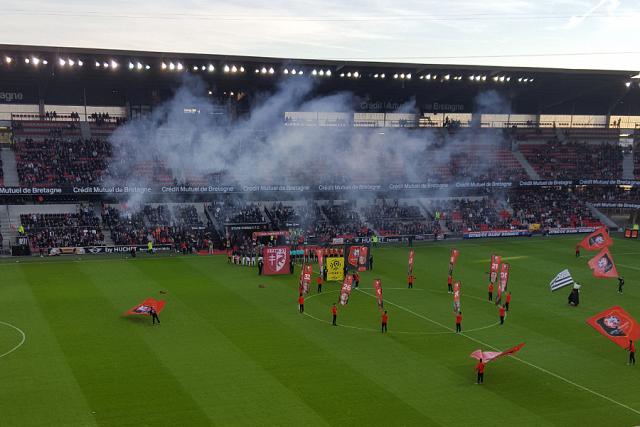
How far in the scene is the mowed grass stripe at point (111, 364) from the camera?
1903 cm

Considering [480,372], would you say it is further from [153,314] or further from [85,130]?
[85,130]

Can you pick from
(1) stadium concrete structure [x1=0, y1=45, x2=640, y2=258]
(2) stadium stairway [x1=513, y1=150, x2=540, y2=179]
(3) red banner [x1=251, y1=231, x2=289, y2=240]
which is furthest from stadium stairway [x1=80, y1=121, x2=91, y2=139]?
(2) stadium stairway [x1=513, y1=150, x2=540, y2=179]

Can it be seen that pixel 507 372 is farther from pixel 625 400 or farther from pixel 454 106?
pixel 454 106

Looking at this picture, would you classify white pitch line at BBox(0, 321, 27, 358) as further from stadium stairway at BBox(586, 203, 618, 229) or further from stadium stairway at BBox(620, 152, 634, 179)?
stadium stairway at BBox(620, 152, 634, 179)

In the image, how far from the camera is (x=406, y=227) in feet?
193

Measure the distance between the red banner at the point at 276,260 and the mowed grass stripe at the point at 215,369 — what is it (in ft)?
19.2

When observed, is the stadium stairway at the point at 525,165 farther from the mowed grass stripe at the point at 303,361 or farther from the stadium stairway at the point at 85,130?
the stadium stairway at the point at 85,130

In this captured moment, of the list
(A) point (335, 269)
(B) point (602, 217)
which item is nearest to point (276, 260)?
(A) point (335, 269)

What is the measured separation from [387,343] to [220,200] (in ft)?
110

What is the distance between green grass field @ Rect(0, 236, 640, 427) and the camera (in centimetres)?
1948

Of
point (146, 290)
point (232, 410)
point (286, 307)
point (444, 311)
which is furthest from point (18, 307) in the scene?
point (444, 311)

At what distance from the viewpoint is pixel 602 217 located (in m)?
68.4

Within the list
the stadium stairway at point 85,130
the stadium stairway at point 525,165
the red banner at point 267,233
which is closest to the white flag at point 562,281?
the red banner at point 267,233

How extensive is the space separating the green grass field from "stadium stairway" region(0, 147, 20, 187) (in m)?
16.1
